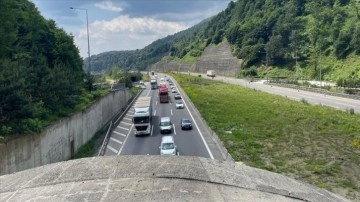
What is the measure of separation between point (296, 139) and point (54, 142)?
23021 mm

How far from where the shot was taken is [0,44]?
33562 mm

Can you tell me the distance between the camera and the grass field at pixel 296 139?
27266 millimetres

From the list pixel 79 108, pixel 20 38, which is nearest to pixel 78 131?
pixel 79 108

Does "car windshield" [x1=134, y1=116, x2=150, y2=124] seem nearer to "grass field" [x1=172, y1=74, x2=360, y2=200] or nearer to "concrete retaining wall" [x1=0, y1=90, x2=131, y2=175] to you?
"concrete retaining wall" [x1=0, y1=90, x2=131, y2=175]

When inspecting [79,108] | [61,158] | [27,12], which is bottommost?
[61,158]

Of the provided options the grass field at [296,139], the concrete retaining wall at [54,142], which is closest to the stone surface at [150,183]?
the concrete retaining wall at [54,142]

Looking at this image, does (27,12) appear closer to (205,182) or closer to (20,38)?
(20,38)

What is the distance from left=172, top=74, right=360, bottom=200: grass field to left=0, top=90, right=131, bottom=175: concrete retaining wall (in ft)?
41.1

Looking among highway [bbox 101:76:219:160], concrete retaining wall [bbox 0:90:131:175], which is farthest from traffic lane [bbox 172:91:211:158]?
concrete retaining wall [bbox 0:90:131:175]

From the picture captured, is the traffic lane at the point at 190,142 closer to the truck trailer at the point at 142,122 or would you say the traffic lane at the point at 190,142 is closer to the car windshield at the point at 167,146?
the car windshield at the point at 167,146

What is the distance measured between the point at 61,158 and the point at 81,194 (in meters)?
23.1

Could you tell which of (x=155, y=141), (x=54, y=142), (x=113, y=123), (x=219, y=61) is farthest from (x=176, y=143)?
(x=219, y=61)

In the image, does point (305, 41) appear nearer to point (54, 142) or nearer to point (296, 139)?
point (296, 139)

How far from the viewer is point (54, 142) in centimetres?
2825
